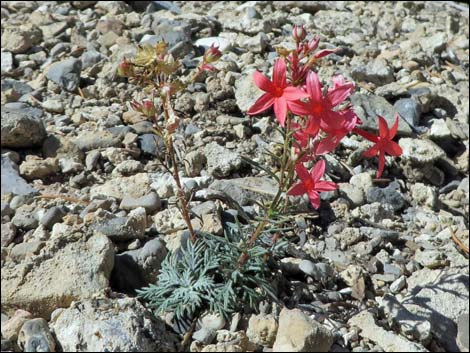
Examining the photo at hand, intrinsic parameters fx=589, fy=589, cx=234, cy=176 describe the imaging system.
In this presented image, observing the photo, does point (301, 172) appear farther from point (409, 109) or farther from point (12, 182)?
point (409, 109)

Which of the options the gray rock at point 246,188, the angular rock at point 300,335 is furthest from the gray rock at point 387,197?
the angular rock at point 300,335

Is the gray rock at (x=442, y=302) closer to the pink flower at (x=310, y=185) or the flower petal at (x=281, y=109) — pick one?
the pink flower at (x=310, y=185)

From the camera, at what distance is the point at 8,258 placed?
107 inches

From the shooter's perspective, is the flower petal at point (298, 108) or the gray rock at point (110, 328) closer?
the flower petal at point (298, 108)

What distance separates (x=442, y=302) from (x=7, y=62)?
3.33m

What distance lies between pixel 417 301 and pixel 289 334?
28.2 inches

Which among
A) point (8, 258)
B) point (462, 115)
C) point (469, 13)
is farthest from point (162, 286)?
point (469, 13)

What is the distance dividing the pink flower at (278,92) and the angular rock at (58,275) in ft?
3.25

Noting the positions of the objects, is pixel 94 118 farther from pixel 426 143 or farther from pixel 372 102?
pixel 426 143

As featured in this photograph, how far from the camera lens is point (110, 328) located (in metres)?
2.21

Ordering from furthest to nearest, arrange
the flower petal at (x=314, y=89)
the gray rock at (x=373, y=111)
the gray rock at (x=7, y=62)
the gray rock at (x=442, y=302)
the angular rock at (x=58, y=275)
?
1. the gray rock at (x=7, y=62)
2. the gray rock at (x=373, y=111)
3. the gray rock at (x=442, y=302)
4. the angular rock at (x=58, y=275)
5. the flower petal at (x=314, y=89)

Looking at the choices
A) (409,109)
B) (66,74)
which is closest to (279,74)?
(409,109)

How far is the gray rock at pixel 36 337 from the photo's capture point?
219 cm

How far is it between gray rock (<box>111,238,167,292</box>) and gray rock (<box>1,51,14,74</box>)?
2138 millimetres
